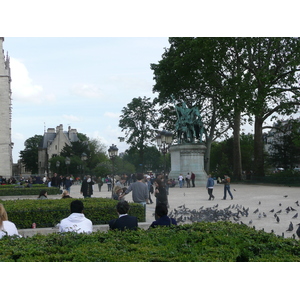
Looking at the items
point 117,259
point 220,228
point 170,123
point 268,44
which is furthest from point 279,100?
point 117,259

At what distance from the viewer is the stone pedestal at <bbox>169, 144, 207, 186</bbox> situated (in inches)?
1644

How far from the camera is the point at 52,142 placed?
10144 centimetres

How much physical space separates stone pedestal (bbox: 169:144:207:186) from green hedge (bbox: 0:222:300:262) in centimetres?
3421

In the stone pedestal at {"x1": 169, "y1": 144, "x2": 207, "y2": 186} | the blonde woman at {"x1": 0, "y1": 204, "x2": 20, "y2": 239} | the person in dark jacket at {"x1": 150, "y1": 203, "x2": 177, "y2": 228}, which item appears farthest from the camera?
the stone pedestal at {"x1": 169, "y1": 144, "x2": 207, "y2": 186}

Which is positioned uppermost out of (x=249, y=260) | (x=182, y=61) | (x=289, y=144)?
(x=182, y=61)

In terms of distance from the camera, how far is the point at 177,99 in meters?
51.1

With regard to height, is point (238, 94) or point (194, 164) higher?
point (238, 94)

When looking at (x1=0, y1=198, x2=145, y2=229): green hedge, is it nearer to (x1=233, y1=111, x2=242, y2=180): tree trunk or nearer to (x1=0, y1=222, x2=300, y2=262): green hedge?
(x1=0, y1=222, x2=300, y2=262): green hedge

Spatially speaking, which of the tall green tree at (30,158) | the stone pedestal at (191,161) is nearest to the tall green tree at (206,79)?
the stone pedestal at (191,161)

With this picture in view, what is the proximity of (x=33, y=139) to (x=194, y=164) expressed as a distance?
79.9m

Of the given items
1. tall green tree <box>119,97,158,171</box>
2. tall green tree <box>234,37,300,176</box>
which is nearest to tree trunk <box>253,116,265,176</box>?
tall green tree <box>234,37,300,176</box>

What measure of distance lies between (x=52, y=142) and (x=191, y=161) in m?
65.3

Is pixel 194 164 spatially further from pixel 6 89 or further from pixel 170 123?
pixel 6 89

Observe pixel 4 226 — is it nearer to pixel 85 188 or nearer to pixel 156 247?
pixel 156 247
